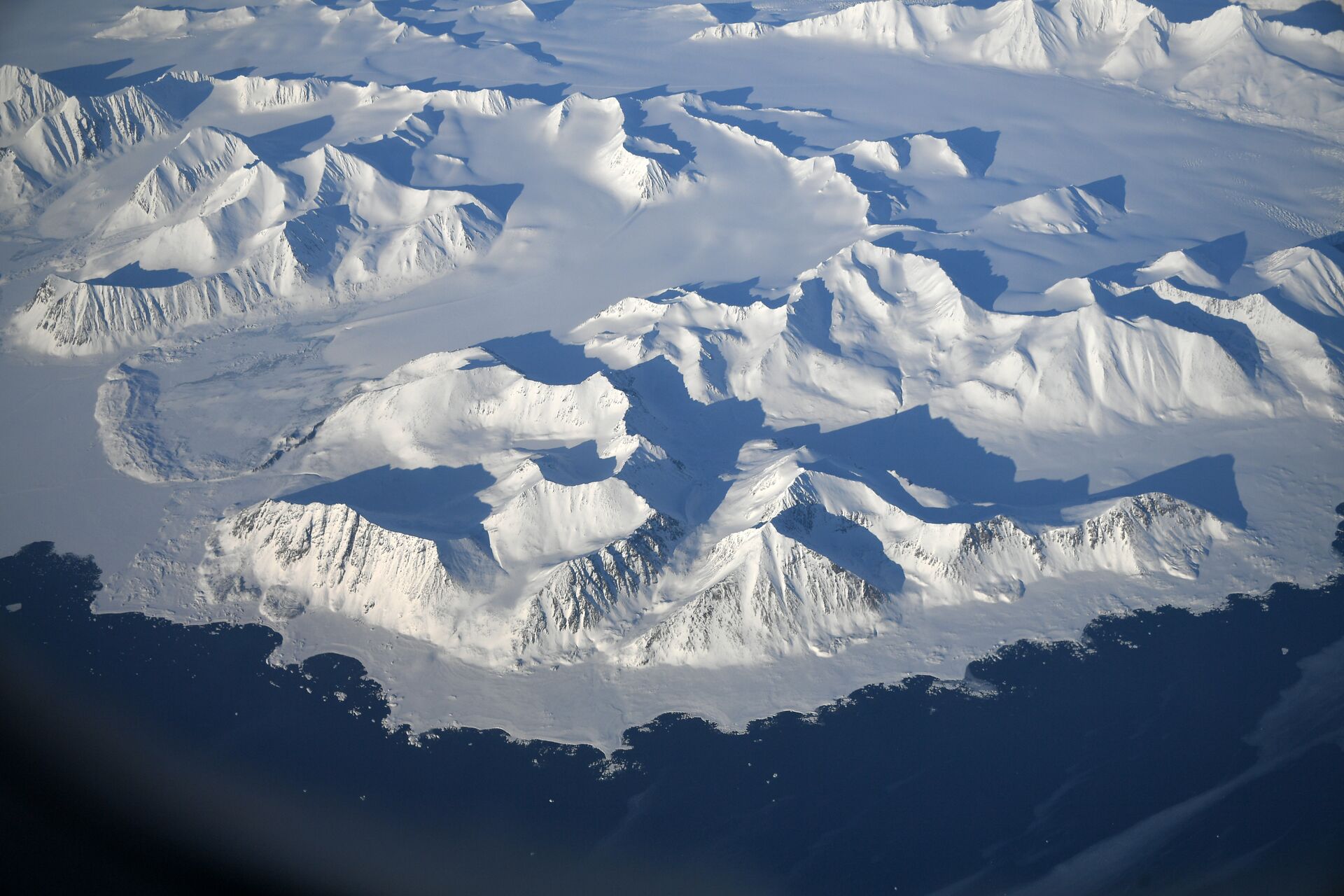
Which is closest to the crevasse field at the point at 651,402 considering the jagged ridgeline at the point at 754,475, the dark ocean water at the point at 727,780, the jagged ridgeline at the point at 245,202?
the jagged ridgeline at the point at 754,475

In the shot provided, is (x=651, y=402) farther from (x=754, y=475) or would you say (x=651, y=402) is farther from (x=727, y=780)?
(x=727, y=780)

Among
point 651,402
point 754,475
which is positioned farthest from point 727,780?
point 651,402

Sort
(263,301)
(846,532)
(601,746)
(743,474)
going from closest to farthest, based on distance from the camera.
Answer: (601,746) → (846,532) → (743,474) → (263,301)

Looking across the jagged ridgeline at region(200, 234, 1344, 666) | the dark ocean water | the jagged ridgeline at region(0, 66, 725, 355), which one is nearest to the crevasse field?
the jagged ridgeline at region(200, 234, 1344, 666)

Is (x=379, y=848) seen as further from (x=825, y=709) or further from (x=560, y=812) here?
(x=825, y=709)

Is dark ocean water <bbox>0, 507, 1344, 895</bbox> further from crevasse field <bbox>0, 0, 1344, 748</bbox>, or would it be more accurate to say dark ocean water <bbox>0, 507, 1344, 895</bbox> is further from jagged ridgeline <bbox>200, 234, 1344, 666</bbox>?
jagged ridgeline <bbox>200, 234, 1344, 666</bbox>

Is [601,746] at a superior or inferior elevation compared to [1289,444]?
inferior

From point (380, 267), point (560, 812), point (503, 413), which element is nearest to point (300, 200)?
point (380, 267)
